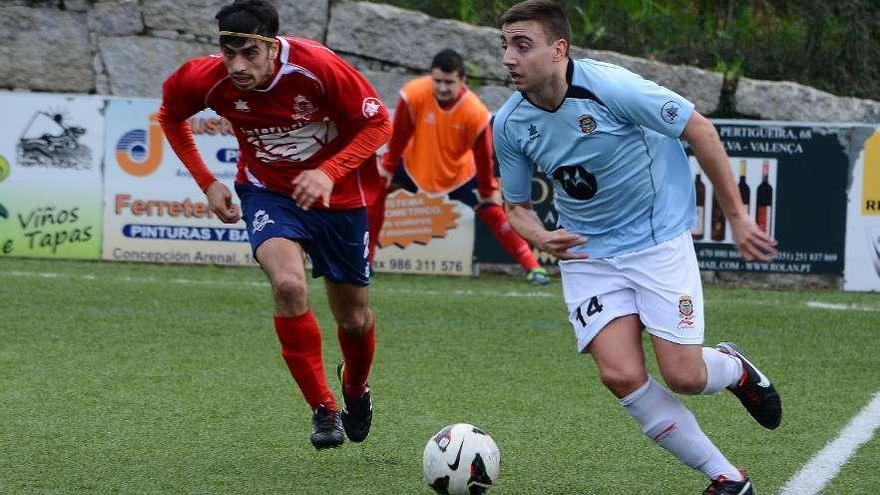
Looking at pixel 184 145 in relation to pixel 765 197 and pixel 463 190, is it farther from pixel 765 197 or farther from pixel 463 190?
pixel 765 197

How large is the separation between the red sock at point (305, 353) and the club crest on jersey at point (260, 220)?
0.37 metres

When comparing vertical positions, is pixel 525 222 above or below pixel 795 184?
above

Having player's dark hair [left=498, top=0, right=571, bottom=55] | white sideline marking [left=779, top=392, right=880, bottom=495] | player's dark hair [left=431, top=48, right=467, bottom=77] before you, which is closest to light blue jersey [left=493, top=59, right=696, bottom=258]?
player's dark hair [left=498, top=0, right=571, bottom=55]

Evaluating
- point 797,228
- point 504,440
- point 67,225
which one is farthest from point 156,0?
point 504,440

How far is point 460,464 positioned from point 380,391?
7.36ft

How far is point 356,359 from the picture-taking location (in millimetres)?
6277

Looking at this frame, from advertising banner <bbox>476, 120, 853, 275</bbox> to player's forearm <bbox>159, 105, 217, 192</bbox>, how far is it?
6.03 meters

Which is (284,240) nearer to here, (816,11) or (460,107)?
(460,107)

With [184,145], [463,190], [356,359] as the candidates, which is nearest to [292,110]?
[184,145]

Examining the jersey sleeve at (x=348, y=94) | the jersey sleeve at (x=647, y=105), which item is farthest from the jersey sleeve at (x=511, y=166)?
the jersey sleeve at (x=348, y=94)

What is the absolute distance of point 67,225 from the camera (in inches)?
479

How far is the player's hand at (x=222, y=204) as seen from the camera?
5965 millimetres

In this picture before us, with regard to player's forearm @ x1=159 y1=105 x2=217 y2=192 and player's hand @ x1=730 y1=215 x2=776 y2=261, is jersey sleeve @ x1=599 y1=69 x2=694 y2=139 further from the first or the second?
player's forearm @ x1=159 y1=105 x2=217 y2=192

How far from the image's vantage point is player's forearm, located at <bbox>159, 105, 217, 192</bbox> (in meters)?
6.19
